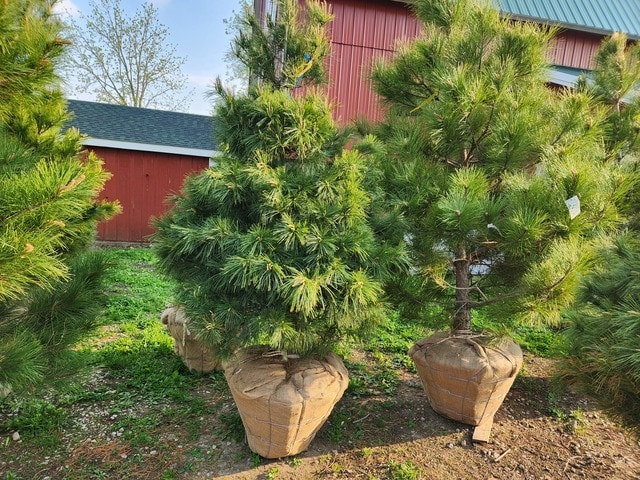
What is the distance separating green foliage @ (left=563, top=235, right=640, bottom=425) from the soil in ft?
1.53

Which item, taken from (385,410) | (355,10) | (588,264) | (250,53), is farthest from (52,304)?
(355,10)

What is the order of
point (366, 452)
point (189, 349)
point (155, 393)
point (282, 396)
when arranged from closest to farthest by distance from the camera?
1. point (282, 396)
2. point (366, 452)
3. point (155, 393)
4. point (189, 349)

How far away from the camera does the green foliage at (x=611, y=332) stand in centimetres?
139

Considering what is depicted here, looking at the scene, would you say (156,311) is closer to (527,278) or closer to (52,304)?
(52,304)

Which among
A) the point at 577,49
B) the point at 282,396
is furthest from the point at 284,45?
the point at 577,49

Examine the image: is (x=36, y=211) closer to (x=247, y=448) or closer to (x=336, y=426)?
(x=247, y=448)

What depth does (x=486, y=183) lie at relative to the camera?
6.97 feet

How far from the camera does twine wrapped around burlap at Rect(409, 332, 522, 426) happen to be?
2.21 metres

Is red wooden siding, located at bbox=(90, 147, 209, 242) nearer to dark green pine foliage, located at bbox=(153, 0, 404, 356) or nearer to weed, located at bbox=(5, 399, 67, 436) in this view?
weed, located at bbox=(5, 399, 67, 436)

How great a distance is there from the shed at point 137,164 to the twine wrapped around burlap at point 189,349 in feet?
18.9

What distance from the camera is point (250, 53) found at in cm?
204

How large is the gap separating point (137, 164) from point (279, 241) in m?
8.01

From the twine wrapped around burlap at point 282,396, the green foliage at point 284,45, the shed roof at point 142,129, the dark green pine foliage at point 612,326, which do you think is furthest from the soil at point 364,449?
the shed roof at point 142,129

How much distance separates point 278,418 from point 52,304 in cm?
117
